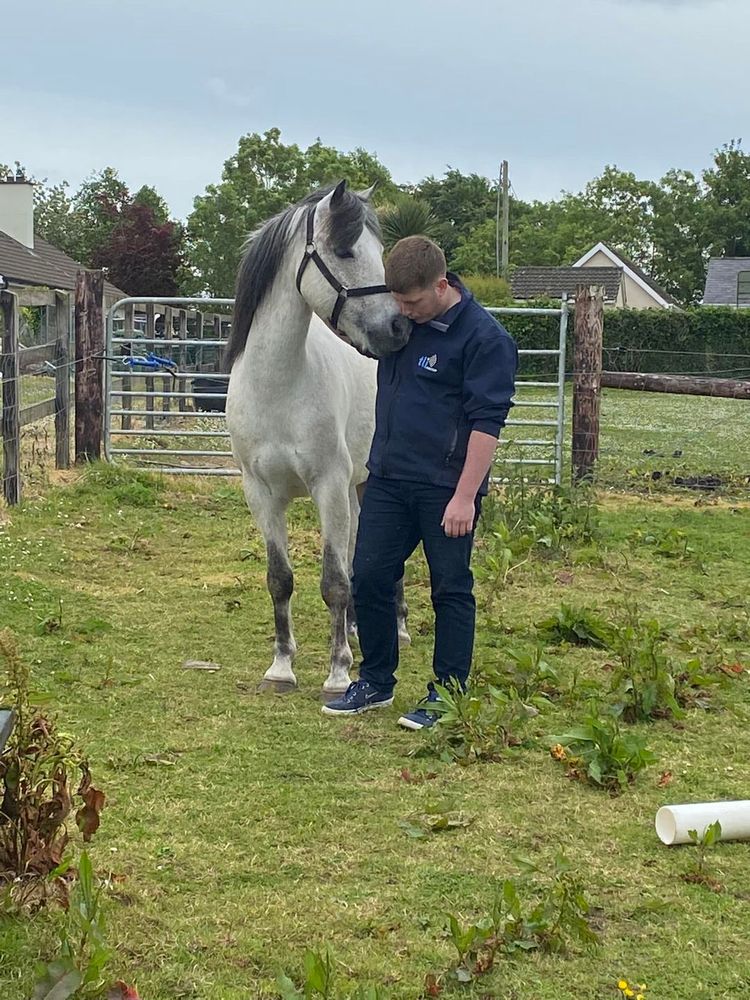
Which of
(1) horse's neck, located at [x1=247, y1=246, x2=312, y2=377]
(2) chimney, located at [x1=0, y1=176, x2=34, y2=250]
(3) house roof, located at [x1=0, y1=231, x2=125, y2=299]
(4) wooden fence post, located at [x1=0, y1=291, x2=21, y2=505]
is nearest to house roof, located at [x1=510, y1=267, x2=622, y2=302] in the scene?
(3) house roof, located at [x1=0, y1=231, x2=125, y2=299]

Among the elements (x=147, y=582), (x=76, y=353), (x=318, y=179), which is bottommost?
(x=147, y=582)

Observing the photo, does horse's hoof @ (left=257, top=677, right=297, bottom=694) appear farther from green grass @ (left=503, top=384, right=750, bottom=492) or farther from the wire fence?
green grass @ (left=503, top=384, right=750, bottom=492)

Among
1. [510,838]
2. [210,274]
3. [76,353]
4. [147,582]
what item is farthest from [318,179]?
[510,838]

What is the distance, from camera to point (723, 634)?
555cm

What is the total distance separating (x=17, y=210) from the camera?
36.5m

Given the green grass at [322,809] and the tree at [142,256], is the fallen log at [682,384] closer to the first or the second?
the green grass at [322,809]

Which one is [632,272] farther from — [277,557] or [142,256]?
[277,557]

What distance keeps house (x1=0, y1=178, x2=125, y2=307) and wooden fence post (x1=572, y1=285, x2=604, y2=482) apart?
22366mm

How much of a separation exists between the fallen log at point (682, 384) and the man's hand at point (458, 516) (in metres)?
6.40

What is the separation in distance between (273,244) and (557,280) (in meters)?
41.0

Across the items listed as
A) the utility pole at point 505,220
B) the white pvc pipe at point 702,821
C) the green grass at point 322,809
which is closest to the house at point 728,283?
the utility pole at point 505,220

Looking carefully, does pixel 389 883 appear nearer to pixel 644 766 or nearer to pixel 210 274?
pixel 644 766

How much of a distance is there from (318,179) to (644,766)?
52.9 meters

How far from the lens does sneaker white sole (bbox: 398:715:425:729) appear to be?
13.6ft
